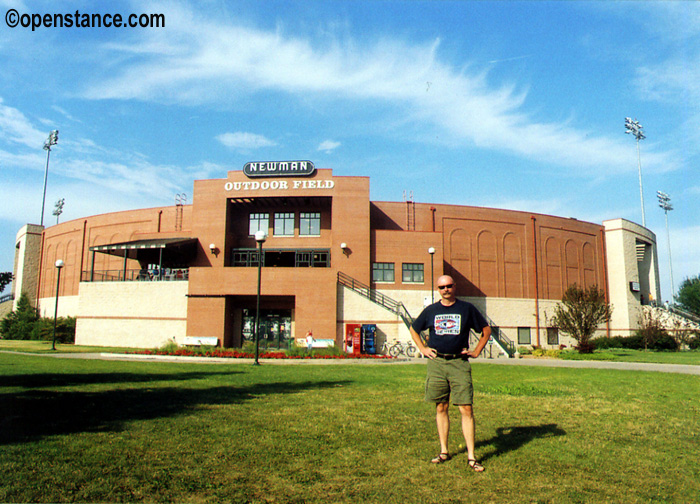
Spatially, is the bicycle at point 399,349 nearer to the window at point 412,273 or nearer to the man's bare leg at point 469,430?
the window at point 412,273

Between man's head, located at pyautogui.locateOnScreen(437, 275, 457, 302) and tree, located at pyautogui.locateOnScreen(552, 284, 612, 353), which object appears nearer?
man's head, located at pyautogui.locateOnScreen(437, 275, 457, 302)

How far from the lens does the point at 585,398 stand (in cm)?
1042

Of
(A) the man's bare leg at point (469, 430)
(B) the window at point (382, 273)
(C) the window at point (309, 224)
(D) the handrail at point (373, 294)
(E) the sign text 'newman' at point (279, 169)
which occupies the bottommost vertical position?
(A) the man's bare leg at point (469, 430)

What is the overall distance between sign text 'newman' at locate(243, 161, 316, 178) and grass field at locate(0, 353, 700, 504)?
1156 inches

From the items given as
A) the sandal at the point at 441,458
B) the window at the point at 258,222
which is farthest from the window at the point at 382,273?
the sandal at the point at 441,458

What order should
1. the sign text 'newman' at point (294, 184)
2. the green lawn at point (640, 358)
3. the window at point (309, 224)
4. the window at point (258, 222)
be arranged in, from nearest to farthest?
the green lawn at point (640, 358), the sign text 'newman' at point (294, 184), the window at point (309, 224), the window at point (258, 222)

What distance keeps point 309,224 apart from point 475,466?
3663 centimetres

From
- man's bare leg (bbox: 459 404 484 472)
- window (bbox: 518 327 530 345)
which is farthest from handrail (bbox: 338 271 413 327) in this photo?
man's bare leg (bbox: 459 404 484 472)

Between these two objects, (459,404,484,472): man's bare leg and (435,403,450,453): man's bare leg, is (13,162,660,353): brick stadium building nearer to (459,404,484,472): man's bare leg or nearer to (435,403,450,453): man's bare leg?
(435,403,450,453): man's bare leg

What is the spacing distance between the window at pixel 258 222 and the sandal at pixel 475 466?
37.4 m

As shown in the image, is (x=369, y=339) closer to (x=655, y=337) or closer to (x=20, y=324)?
(x=655, y=337)

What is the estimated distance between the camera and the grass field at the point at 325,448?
456 cm

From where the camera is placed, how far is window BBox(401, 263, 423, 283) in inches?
1538

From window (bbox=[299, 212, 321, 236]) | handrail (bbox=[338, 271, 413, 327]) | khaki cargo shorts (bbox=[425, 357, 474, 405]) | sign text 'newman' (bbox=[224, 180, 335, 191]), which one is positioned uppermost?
sign text 'newman' (bbox=[224, 180, 335, 191])
